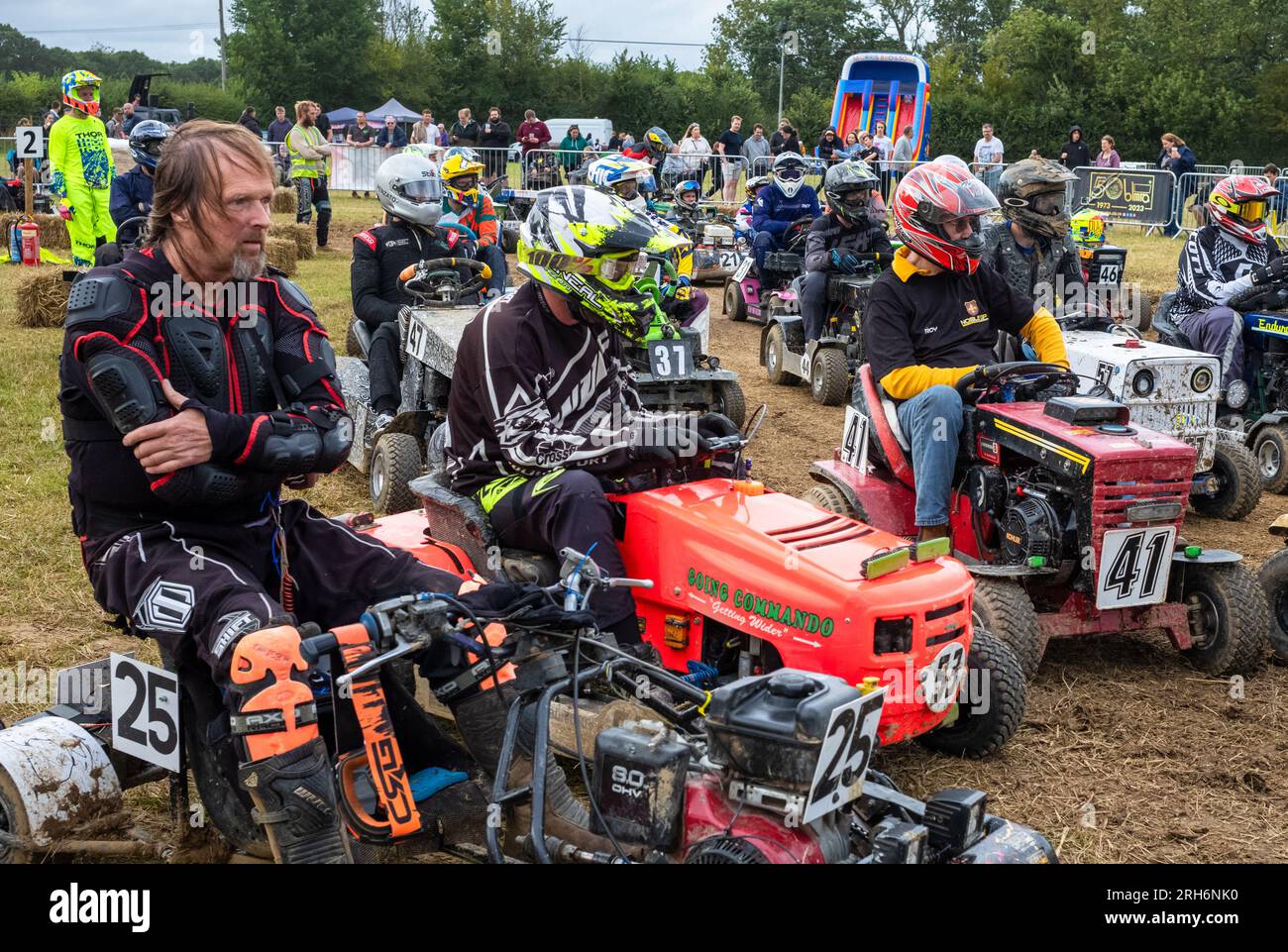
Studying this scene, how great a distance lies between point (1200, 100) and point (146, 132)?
3900 centimetres

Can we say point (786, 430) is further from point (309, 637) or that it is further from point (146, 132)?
point (309, 637)

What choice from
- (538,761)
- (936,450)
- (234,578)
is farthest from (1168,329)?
(234,578)

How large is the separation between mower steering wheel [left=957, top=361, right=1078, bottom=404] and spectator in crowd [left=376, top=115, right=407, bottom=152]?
27639 mm

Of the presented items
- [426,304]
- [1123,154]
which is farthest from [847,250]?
[1123,154]

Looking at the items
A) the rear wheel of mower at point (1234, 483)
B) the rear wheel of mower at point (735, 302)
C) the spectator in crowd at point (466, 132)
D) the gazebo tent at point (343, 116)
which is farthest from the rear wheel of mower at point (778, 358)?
the gazebo tent at point (343, 116)

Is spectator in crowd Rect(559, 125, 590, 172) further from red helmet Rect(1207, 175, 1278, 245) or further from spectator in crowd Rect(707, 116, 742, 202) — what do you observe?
red helmet Rect(1207, 175, 1278, 245)

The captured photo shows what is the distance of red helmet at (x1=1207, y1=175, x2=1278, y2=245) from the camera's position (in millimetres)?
9695

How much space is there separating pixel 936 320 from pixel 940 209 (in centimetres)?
56

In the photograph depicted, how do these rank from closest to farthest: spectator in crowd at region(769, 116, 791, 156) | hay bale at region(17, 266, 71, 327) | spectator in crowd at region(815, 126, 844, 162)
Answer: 1. hay bale at region(17, 266, 71, 327)
2. spectator in crowd at region(815, 126, 844, 162)
3. spectator in crowd at region(769, 116, 791, 156)

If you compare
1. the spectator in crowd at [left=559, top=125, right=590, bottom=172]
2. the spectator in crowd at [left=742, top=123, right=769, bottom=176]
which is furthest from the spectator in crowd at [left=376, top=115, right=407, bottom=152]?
the spectator in crowd at [left=742, top=123, right=769, bottom=176]

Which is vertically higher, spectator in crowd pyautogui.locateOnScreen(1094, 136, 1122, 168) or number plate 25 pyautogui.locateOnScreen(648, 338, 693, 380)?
spectator in crowd pyautogui.locateOnScreen(1094, 136, 1122, 168)

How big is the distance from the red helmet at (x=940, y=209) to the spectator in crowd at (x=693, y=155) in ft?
69.1

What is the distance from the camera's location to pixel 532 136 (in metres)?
28.8

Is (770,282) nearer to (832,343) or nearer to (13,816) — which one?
(832,343)
